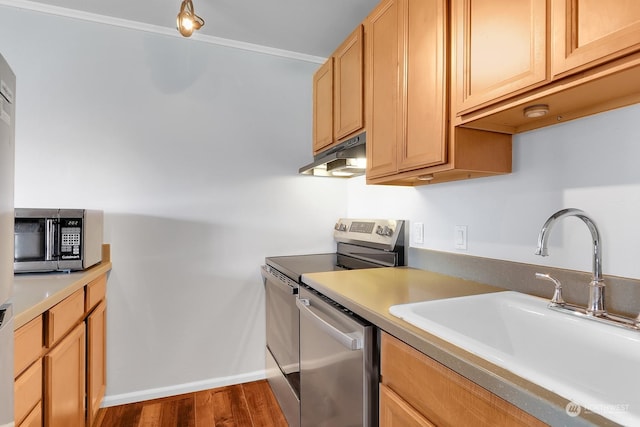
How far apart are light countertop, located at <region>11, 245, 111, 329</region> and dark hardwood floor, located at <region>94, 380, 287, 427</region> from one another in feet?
2.99

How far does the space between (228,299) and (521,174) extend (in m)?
1.92

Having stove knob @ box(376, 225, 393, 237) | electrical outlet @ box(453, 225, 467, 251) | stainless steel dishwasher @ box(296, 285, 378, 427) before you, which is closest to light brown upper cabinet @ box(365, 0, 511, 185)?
electrical outlet @ box(453, 225, 467, 251)

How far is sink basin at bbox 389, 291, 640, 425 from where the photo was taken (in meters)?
0.57

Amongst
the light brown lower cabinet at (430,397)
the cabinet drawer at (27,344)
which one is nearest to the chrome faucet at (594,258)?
the light brown lower cabinet at (430,397)

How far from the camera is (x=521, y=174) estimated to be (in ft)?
4.03

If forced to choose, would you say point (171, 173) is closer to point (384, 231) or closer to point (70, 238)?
point (70, 238)

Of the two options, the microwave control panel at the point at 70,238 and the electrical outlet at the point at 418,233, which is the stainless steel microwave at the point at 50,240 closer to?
the microwave control panel at the point at 70,238

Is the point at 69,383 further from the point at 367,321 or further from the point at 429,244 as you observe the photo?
the point at 429,244

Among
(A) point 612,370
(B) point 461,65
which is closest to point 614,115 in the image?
(B) point 461,65

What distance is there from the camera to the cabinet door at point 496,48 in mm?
867

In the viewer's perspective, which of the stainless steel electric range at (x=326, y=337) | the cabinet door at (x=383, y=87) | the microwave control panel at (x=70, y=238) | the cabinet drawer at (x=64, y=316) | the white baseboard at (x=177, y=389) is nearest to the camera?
the stainless steel electric range at (x=326, y=337)

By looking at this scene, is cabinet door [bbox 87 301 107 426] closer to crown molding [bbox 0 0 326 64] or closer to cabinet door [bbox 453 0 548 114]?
crown molding [bbox 0 0 326 64]

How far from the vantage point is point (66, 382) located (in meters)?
1.29

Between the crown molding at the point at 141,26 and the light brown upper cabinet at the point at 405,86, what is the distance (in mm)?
901
